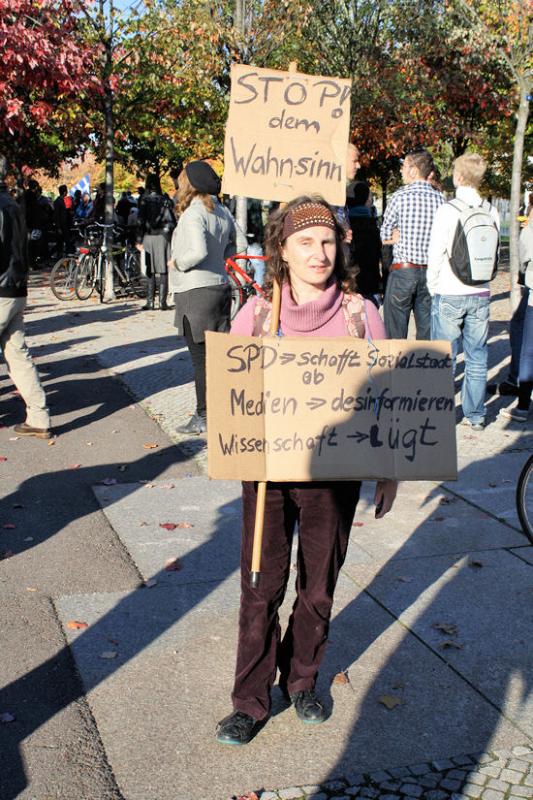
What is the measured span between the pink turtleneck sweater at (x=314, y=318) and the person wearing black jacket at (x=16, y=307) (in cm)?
435

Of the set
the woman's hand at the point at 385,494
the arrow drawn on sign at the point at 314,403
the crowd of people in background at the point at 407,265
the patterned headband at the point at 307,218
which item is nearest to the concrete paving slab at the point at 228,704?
the woman's hand at the point at 385,494

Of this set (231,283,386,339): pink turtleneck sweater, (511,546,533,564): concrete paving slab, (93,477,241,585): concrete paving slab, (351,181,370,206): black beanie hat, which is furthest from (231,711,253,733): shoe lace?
(351,181,370,206): black beanie hat

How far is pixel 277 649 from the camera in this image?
3602 mm

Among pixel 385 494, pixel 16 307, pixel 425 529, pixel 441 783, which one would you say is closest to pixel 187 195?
pixel 16 307

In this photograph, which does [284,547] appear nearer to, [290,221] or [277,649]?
[277,649]

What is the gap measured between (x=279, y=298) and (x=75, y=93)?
1362cm

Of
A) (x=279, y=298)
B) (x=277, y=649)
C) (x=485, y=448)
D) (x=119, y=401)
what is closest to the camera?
(x=279, y=298)

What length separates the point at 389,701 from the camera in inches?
146

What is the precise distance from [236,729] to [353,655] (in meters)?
0.84

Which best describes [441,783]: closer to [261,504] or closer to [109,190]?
[261,504]

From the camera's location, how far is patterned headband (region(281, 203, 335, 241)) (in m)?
3.21

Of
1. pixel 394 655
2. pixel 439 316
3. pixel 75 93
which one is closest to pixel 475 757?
pixel 394 655

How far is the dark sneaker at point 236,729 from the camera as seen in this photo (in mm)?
3398

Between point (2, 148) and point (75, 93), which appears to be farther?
point (2, 148)
